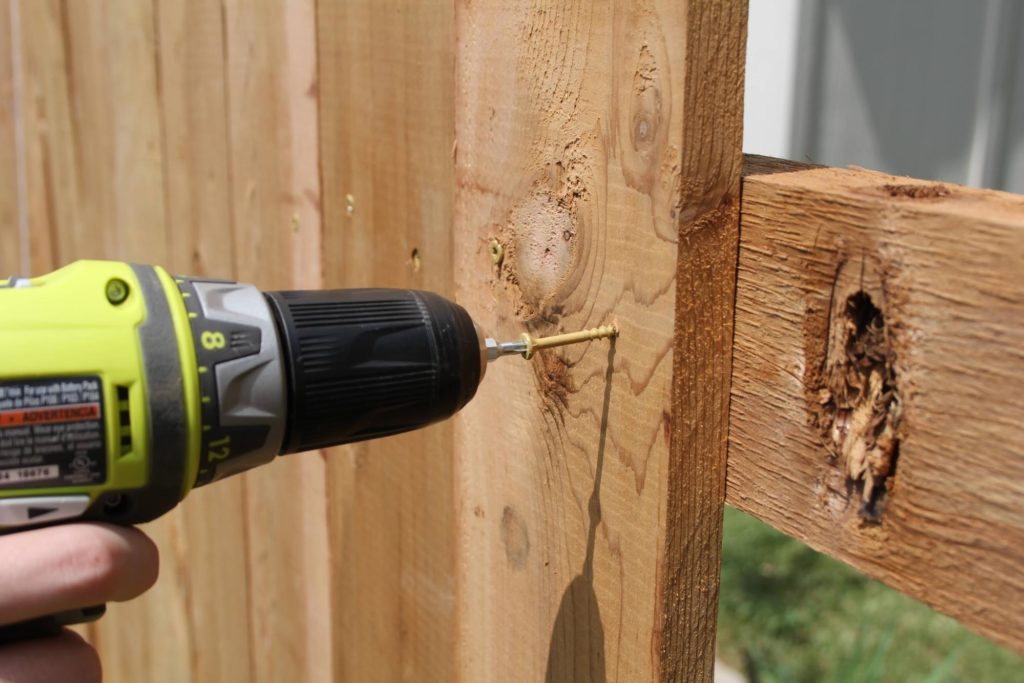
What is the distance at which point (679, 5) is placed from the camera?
2.17ft

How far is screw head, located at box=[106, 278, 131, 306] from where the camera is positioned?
2.53 feet

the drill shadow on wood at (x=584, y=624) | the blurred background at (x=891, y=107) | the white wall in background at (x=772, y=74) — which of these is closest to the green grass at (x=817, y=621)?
the blurred background at (x=891, y=107)

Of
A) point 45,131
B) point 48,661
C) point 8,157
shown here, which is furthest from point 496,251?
point 8,157

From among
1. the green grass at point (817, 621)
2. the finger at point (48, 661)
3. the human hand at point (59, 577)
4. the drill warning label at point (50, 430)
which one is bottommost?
the green grass at point (817, 621)

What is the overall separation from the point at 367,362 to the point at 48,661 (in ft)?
1.23

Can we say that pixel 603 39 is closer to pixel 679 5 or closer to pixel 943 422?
pixel 679 5

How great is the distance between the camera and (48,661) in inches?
33.1

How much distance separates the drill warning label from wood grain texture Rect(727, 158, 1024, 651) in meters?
0.48

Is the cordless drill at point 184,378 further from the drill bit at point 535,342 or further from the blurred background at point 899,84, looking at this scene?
the blurred background at point 899,84

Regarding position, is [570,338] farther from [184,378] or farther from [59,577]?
[59,577]

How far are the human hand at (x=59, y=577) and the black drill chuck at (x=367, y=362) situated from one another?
0.52 ft

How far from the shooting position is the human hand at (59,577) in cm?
78

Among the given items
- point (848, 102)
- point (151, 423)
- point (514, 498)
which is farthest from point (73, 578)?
point (848, 102)

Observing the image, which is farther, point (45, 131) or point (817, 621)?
point (817, 621)
